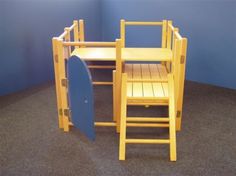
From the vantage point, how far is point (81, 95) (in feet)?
7.75

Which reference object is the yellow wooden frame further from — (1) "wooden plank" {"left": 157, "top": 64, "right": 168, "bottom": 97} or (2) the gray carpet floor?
(1) "wooden plank" {"left": 157, "top": 64, "right": 168, "bottom": 97}

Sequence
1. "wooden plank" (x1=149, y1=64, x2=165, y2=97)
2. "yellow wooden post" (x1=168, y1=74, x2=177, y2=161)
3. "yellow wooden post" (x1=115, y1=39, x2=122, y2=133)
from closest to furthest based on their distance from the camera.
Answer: "yellow wooden post" (x1=168, y1=74, x2=177, y2=161) → "yellow wooden post" (x1=115, y1=39, x2=122, y2=133) → "wooden plank" (x1=149, y1=64, x2=165, y2=97)

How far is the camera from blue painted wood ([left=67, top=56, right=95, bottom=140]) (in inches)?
88.8

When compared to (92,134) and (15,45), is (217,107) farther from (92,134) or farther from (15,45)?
(15,45)

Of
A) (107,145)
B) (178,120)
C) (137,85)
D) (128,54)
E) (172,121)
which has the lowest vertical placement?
(107,145)

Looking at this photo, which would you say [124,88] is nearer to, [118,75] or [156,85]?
[118,75]

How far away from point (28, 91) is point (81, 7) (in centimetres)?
159

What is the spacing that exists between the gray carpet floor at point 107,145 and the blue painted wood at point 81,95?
0.18 m

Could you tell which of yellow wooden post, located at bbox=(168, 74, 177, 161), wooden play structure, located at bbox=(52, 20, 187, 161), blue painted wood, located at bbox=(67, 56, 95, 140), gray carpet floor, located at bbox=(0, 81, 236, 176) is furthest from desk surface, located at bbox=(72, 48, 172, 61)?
gray carpet floor, located at bbox=(0, 81, 236, 176)

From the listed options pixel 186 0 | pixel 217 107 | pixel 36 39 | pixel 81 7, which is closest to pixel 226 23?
pixel 186 0

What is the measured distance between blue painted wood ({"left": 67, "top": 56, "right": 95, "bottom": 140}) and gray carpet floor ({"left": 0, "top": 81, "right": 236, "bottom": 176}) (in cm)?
18

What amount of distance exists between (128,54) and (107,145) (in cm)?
98

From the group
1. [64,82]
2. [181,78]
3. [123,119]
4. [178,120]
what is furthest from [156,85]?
[64,82]

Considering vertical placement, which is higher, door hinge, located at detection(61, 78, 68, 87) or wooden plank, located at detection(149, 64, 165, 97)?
door hinge, located at detection(61, 78, 68, 87)
